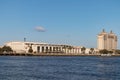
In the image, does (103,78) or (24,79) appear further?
(103,78)

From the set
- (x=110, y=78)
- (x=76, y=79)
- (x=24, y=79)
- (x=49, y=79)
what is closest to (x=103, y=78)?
(x=110, y=78)

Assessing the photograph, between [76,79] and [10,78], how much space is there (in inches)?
425

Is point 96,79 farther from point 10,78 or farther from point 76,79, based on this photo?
point 10,78

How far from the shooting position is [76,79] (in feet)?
179

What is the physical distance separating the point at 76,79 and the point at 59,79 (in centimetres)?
279

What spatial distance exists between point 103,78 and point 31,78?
12338 mm

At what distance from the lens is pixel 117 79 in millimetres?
56156

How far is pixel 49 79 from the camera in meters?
54.3

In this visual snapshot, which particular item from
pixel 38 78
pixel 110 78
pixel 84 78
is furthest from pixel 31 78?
pixel 110 78

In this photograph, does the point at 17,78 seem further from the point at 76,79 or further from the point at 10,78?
the point at 76,79

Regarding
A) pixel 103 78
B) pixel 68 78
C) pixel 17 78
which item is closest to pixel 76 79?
pixel 68 78

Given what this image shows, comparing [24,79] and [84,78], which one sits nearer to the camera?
[24,79]

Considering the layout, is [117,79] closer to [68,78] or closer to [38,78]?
[68,78]

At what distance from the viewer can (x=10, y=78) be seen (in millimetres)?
54594
